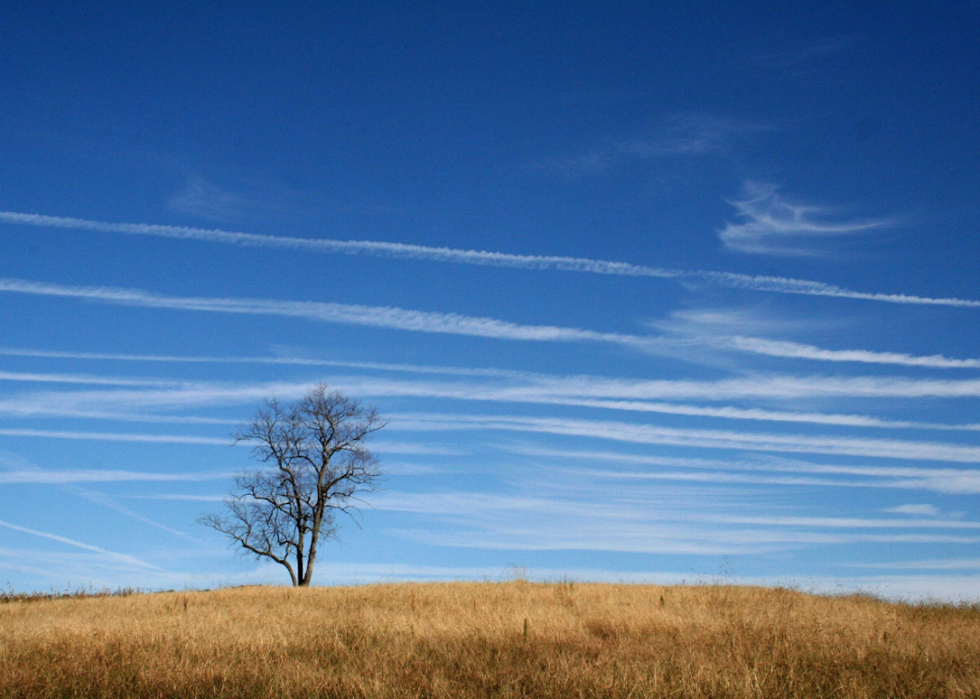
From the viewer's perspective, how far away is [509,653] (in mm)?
10383

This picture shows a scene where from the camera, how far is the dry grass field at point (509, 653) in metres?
8.76

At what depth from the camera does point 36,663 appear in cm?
1041

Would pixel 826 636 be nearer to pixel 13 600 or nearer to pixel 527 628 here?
pixel 527 628

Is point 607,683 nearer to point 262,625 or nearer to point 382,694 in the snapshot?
point 382,694

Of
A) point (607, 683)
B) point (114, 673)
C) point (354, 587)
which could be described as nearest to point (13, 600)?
point (354, 587)

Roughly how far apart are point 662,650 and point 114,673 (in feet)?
24.8

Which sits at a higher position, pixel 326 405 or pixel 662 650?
pixel 326 405

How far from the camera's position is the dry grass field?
8758 millimetres

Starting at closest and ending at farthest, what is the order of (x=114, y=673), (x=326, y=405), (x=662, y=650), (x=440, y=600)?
(x=114, y=673) < (x=662, y=650) < (x=440, y=600) < (x=326, y=405)

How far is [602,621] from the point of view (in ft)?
41.3

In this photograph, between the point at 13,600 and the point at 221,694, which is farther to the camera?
the point at 13,600

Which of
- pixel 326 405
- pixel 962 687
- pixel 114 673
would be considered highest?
pixel 326 405

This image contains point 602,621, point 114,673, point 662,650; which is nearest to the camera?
point 114,673

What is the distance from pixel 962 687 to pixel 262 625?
11.1 m
